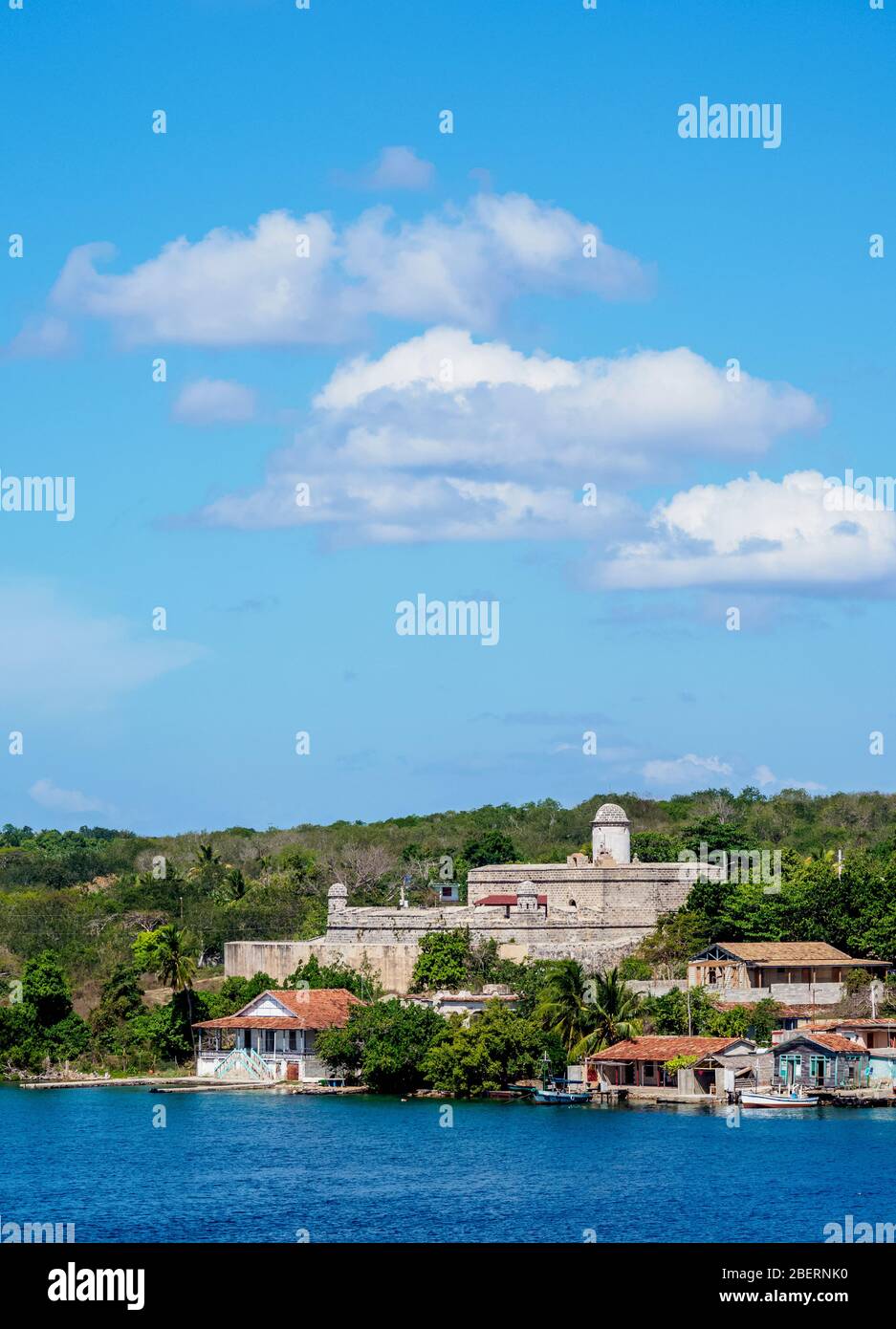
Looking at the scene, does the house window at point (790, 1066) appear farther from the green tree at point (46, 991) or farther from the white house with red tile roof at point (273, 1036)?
the green tree at point (46, 991)

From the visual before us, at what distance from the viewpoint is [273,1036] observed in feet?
180

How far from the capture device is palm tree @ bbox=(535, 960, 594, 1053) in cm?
5022

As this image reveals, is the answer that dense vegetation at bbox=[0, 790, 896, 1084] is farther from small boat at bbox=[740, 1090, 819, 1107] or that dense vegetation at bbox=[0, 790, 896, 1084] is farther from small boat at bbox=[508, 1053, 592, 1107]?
small boat at bbox=[740, 1090, 819, 1107]

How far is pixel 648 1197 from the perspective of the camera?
35000 millimetres

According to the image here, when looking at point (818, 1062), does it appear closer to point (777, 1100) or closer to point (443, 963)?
point (777, 1100)

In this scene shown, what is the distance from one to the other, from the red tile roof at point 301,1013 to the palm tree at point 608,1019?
7.70 m

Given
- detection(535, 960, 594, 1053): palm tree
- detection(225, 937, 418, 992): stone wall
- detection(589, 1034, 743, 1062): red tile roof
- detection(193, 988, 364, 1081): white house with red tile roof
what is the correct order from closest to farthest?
detection(589, 1034, 743, 1062): red tile roof
detection(535, 960, 594, 1053): palm tree
detection(193, 988, 364, 1081): white house with red tile roof
detection(225, 937, 418, 992): stone wall

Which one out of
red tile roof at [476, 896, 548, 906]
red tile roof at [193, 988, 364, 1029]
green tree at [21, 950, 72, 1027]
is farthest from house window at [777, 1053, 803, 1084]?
green tree at [21, 950, 72, 1027]

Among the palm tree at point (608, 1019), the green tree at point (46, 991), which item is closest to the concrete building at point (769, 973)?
the palm tree at point (608, 1019)

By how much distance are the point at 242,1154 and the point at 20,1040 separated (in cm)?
1903

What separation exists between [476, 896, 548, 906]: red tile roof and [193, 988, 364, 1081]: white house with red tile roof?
596cm
